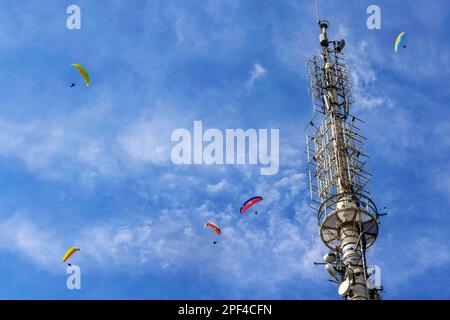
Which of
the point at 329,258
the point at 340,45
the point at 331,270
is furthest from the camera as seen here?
the point at 340,45

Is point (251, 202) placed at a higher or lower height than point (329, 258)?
higher

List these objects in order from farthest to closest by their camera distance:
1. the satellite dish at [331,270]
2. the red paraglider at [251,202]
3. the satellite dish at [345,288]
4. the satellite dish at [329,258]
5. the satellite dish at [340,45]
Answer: the satellite dish at [340,45] → the red paraglider at [251,202] → the satellite dish at [329,258] → the satellite dish at [331,270] → the satellite dish at [345,288]

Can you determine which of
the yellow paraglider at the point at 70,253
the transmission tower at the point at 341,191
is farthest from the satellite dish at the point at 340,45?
the yellow paraglider at the point at 70,253

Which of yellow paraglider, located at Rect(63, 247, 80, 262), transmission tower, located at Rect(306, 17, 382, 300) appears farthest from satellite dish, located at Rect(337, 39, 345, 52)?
yellow paraglider, located at Rect(63, 247, 80, 262)

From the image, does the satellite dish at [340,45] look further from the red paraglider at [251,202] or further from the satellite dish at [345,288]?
the satellite dish at [345,288]

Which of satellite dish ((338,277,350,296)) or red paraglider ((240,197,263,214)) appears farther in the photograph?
red paraglider ((240,197,263,214))

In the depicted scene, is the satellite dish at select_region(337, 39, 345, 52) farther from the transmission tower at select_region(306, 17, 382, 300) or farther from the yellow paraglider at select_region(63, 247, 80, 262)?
the yellow paraglider at select_region(63, 247, 80, 262)

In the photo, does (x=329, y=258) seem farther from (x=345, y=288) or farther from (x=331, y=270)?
(x=345, y=288)

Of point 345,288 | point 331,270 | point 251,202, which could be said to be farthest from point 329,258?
point 251,202

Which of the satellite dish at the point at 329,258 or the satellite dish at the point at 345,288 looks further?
the satellite dish at the point at 329,258

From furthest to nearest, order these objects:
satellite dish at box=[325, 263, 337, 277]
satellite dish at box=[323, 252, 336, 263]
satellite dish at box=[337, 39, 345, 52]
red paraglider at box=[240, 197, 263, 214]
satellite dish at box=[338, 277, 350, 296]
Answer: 1. satellite dish at box=[337, 39, 345, 52]
2. red paraglider at box=[240, 197, 263, 214]
3. satellite dish at box=[323, 252, 336, 263]
4. satellite dish at box=[325, 263, 337, 277]
5. satellite dish at box=[338, 277, 350, 296]

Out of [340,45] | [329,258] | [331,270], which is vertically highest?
[340,45]
